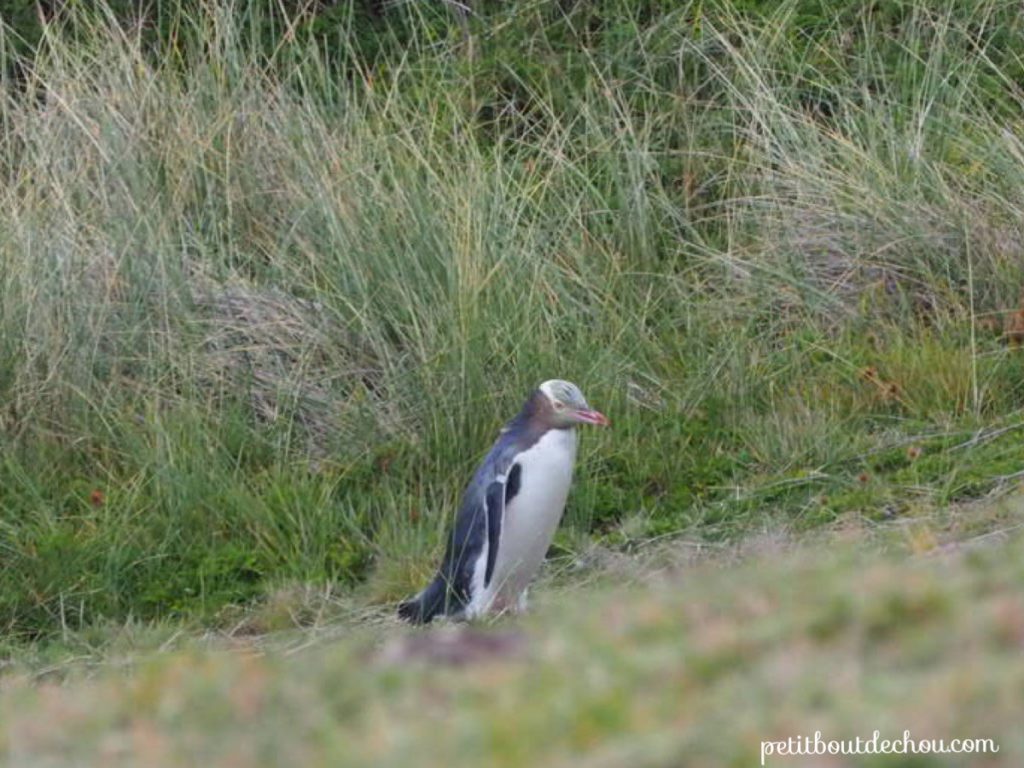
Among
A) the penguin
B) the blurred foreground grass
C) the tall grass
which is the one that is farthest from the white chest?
the blurred foreground grass

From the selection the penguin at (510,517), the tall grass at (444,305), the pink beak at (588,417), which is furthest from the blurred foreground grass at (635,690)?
the tall grass at (444,305)

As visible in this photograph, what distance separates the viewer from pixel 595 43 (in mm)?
13359

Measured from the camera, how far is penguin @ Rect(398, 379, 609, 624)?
307 inches

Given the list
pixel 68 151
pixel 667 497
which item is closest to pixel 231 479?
pixel 667 497

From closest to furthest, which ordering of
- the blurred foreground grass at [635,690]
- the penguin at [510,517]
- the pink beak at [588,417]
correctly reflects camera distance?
the blurred foreground grass at [635,690]
the penguin at [510,517]
the pink beak at [588,417]

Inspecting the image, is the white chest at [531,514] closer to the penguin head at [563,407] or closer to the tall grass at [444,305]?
the penguin head at [563,407]

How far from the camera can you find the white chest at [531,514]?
7.85m

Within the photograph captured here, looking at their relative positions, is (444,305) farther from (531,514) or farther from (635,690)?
(635,690)

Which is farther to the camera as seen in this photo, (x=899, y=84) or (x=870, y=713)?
(x=899, y=84)

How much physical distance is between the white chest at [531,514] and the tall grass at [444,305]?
0.71 meters

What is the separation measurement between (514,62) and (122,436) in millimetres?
4464

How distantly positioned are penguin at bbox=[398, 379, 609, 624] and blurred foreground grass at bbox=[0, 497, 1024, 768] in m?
2.61

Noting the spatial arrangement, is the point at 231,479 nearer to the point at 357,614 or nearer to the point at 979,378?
the point at 357,614

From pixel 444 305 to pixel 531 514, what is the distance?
6.76 ft
